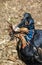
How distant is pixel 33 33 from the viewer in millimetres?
7215

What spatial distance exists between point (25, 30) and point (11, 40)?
1138 mm

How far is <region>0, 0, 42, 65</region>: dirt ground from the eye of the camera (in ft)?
25.3

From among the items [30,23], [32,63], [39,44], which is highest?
[30,23]

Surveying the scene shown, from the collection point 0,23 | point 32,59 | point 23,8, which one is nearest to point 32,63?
point 32,59

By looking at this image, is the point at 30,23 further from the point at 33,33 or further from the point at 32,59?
the point at 32,59

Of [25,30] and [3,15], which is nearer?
[25,30]

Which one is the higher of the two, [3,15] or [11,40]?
[3,15]

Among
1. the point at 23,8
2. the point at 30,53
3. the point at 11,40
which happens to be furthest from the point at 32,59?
the point at 23,8

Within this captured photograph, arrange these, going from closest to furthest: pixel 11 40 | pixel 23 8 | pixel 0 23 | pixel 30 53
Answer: pixel 30 53 → pixel 11 40 → pixel 0 23 → pixel 23 8

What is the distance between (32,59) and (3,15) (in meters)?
2.35

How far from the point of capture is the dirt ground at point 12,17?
25.3 feet

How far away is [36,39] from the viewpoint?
7129mm

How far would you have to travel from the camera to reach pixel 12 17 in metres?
8.99

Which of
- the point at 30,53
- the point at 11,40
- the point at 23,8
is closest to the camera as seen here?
the point at 30,53
